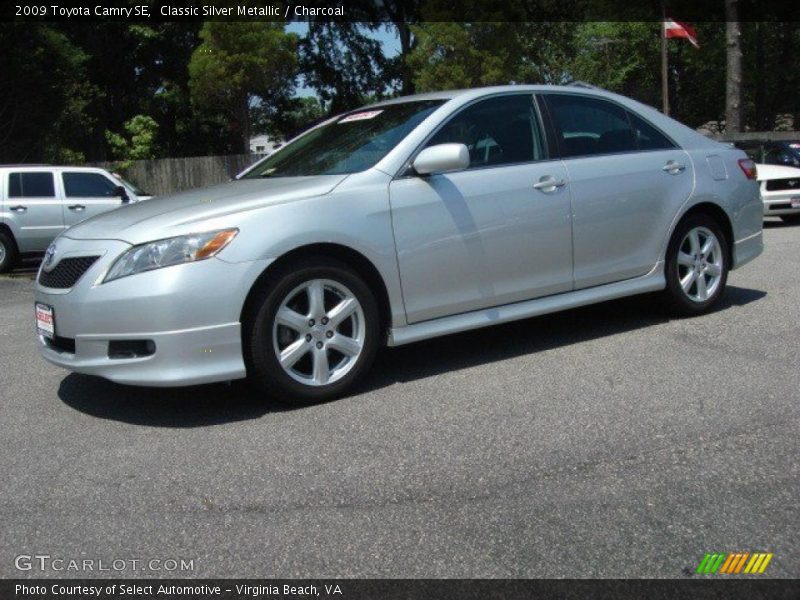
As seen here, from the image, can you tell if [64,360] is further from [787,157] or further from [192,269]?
[787,157]

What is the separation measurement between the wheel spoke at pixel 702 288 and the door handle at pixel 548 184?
4.81ft

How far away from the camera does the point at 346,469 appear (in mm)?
3773

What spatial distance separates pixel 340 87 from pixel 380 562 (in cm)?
3807

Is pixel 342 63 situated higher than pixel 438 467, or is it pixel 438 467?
pixel 342 63

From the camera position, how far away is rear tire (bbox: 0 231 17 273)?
13461 millimetres

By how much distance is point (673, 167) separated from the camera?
6113mm

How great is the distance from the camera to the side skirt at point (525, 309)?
16.4ft

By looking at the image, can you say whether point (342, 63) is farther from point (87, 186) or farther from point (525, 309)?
point (525, 309)

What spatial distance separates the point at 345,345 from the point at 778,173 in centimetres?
1193

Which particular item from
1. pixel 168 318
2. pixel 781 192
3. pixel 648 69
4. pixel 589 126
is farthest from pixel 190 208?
pixel 648 69

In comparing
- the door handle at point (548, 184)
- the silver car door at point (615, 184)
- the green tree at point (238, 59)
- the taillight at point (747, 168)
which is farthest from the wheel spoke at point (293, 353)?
the green tree at point (238, 59)

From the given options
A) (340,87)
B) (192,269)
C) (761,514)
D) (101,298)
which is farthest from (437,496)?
(340,87)

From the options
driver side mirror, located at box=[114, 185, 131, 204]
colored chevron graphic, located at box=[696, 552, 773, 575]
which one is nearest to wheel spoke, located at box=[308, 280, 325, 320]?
colored chevron graphic, located at box=[696, 552, 773, 575]
